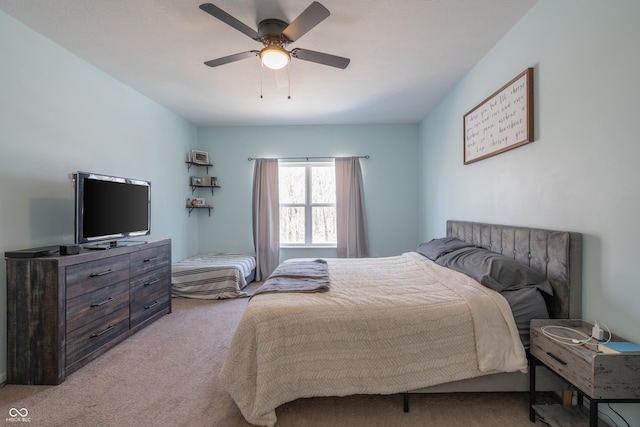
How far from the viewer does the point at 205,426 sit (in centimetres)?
158

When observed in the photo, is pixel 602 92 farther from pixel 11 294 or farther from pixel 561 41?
pixel 11 294

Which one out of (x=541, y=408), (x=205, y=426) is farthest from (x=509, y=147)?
(x=205, y=426)

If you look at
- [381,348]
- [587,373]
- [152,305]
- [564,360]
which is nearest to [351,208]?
[152,305]

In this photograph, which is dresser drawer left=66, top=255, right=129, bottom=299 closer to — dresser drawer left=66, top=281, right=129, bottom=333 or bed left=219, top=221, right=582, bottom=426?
dresser drawer left=66, top=281, right=129, bottom=333

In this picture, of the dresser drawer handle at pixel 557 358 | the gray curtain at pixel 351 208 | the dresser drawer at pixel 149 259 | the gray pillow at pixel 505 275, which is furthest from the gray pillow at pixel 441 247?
the dresser drawer at pixel 149 259

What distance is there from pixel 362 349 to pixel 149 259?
7.85ft

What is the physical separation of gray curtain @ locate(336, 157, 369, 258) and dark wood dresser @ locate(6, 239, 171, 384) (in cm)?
Answer: 305

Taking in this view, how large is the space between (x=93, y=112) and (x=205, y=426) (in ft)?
9.62

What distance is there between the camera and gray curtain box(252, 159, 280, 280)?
4625 millimetres

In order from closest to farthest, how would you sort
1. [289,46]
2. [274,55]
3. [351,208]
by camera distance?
[274,55] < [289,46] < [351,208]

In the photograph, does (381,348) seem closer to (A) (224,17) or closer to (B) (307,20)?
(B) (307,20)

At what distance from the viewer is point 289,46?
2.44m

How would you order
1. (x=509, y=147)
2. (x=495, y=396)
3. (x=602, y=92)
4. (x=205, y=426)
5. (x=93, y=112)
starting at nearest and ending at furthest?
Result: (x=602, y=92)
(x=205, y=426)
(x=495, y=396)
(x=509, y=147)
(x=93, y=112)

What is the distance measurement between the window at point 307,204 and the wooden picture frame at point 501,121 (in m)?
2.37
